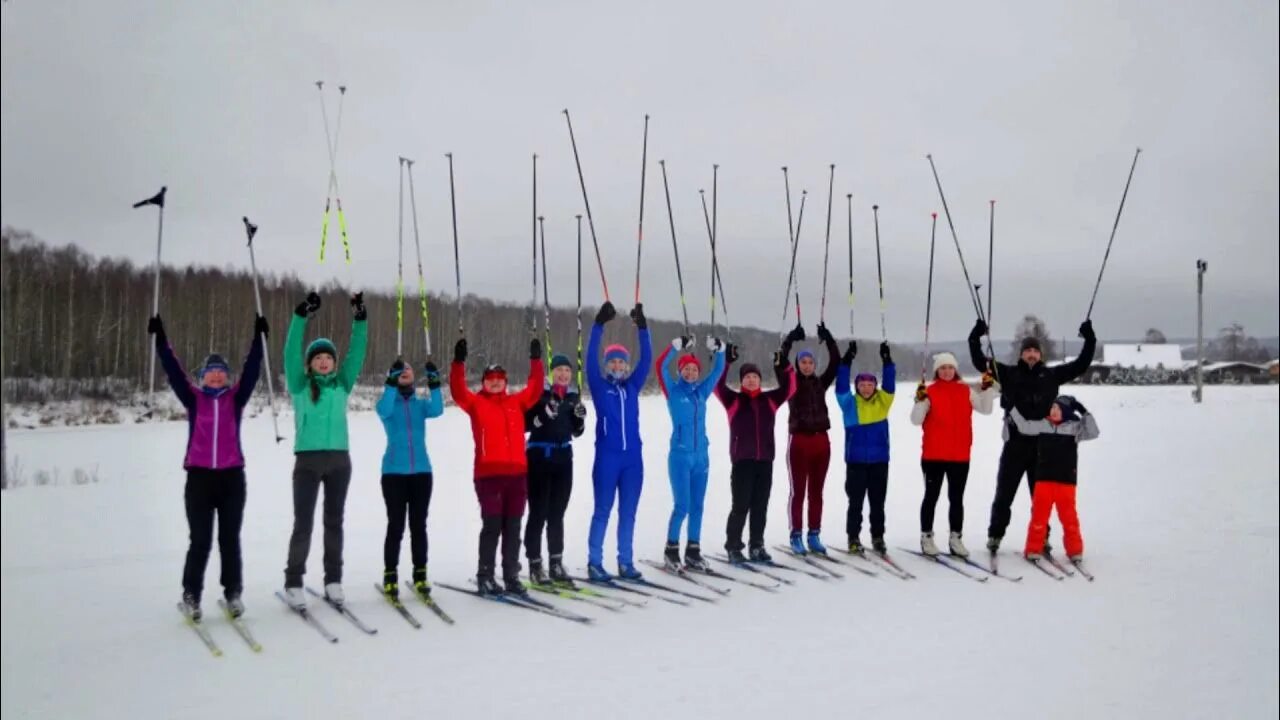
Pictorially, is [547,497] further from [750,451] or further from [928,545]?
[928,545]

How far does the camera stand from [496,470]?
223 inches

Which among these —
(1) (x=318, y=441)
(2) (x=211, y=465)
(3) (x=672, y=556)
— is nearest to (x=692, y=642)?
(3) (x=672, y=556)

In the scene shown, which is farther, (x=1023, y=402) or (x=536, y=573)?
(x=1023, y=402)

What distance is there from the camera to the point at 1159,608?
18.6ft

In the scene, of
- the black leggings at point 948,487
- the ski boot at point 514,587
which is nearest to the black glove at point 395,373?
the ski boot at point 514,587

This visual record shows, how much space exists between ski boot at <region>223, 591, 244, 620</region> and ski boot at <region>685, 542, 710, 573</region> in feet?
10.4

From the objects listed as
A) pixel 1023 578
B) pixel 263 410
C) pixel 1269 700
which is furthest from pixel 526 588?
pixel 263 410

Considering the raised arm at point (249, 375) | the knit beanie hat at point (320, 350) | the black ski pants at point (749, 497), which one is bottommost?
the black ski pants at point (749, 497)

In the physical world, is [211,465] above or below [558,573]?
above

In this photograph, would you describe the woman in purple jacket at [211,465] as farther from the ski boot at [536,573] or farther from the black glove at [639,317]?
the black glove at [639,317]

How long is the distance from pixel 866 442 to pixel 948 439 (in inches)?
26.1

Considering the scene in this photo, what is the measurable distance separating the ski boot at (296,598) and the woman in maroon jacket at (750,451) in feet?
10.5

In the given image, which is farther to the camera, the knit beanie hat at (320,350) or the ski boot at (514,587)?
the ski boot at (514,587)

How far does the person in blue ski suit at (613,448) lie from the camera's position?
623 centimetres
